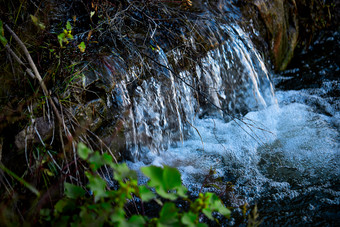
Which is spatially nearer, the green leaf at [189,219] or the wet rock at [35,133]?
the green leaf at [189,219]

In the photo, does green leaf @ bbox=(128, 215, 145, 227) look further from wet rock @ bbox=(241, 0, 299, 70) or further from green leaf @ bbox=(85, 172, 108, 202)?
wet rock @ bbox=(241, 0, 299, 70)

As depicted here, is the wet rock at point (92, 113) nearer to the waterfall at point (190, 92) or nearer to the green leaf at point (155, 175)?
the waterfall at point (190, 92)

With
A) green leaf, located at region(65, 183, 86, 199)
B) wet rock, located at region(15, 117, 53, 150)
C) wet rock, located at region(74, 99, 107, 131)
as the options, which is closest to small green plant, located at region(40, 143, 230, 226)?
green leaf, located at region(65, 183, 86, 199)

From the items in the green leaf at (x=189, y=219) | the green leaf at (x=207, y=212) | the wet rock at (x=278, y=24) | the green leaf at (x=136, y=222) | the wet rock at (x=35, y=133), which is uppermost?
the wet rock at (x=278, y=24)

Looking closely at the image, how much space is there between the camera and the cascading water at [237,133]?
208 cm

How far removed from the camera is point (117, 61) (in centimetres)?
240

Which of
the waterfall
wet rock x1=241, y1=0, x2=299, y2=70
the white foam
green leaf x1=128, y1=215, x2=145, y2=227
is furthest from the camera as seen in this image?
wet rock x1=241, y1=0, x2=299, y2=70

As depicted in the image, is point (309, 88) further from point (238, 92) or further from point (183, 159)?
point (183, 159)

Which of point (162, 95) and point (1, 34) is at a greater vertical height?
point (1, 34)

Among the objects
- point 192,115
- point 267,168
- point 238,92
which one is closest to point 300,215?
point 267,168

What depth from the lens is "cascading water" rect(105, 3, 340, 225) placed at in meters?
2.08

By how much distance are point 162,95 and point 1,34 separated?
4.42ft

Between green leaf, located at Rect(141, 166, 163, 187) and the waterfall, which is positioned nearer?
green leaf, located at Rect(141, 166, 163, 187)

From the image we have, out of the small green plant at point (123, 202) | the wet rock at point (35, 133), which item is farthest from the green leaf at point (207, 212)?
the wet rock at point (35, 133)
